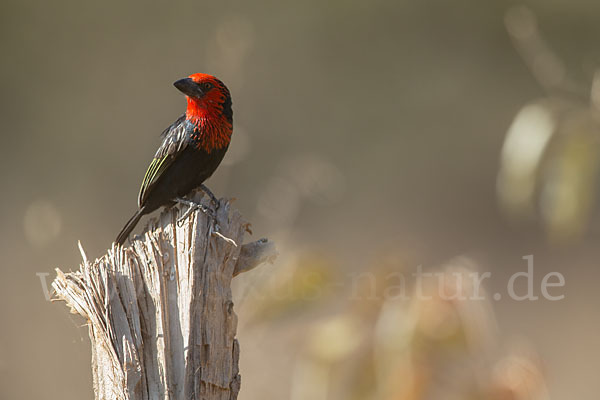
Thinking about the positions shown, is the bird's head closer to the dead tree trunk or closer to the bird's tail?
the bird's tail

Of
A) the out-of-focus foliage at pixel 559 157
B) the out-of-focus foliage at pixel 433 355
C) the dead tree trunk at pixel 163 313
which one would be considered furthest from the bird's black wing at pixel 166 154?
the out-of-focus foliage at pixel 559 157

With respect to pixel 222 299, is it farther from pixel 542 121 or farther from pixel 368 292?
pixel 542 121

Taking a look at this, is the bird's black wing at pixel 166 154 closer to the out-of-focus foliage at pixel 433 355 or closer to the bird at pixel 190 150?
the bird at pixel 190 150

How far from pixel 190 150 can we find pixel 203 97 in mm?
184

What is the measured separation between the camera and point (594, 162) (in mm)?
1515

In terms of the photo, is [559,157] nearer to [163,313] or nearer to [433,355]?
[433,355]

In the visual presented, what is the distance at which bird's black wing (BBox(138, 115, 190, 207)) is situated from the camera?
248cm

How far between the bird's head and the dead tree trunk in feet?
2.14

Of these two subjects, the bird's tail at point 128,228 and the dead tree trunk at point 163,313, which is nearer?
the dead tree trunk at point 163,313

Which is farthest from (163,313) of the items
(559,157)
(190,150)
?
(559,157)

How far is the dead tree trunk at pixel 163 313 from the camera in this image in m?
1.78

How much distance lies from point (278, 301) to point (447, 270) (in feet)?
1.40

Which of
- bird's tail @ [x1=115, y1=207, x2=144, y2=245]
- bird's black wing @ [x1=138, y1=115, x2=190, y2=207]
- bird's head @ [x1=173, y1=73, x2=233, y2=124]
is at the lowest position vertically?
bird's tail @ [x1=115, y1=207, x2=144, y2=245]

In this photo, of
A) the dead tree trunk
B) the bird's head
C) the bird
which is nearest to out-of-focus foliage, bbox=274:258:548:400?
the dead tree trunk
